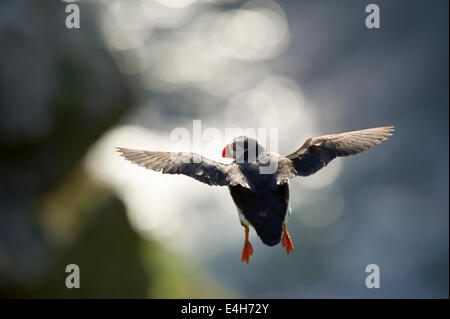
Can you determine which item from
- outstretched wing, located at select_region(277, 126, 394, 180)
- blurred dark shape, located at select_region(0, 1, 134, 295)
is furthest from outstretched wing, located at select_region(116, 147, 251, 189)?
blurred dark shape, located at select_region(0, 1, 134, 295)

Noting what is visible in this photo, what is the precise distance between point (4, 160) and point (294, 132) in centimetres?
717

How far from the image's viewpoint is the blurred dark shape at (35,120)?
28.0 ft

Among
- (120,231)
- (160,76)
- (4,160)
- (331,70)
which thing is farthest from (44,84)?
(331,70)

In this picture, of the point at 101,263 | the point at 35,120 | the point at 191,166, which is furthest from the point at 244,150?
the point at 35,120

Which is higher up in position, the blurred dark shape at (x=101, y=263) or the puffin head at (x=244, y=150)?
the puffin head at (x=244, y=150)

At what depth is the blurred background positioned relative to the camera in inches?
351

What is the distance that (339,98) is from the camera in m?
14.4

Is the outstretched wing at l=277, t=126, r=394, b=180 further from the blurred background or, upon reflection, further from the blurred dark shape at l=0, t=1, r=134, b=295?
the blurred dark shape at l=0, t=1, r=134, b=295

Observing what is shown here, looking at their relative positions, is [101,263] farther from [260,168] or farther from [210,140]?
[260,168]

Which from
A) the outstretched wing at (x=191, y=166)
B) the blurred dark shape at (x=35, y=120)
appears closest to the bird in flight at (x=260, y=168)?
the outstretched wing at (x=191, y=166)

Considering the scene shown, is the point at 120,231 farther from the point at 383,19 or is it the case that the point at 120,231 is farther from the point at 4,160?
the point at 383,19

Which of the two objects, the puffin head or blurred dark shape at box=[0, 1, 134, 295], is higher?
blurred dark shape at box=[0, 1, 134, 295]

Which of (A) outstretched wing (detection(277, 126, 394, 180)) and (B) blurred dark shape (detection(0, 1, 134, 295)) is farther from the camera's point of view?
(B) blurred dark shape (detection(0, 1, 134, 295))

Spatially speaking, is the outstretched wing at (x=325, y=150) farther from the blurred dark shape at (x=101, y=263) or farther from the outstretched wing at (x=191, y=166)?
the blurred dark shape at (x=101, y=263)
